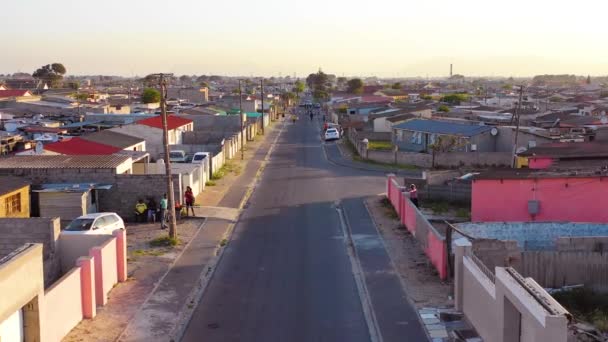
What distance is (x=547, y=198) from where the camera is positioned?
23359 millimetres

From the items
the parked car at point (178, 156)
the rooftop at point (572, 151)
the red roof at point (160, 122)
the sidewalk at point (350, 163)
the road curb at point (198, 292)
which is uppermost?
the red roof at point (160, 122)

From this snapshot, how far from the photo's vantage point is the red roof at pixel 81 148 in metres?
33.7

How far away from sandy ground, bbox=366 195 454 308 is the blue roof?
1890cm

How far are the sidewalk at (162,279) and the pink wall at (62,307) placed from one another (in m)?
0.25

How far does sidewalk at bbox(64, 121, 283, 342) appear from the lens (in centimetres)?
1484

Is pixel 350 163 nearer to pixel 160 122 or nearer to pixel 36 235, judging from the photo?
pixel 160 122

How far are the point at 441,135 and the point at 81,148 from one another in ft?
74.5

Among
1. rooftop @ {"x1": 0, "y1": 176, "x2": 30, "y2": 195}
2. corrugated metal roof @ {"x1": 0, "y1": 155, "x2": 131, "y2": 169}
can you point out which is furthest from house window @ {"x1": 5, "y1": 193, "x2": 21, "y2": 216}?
corrugated metal roof @ {"x1": 0, "y1": 155, "x2": 131, "y2": 169}

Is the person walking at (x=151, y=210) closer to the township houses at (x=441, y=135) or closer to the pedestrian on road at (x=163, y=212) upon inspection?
the pedestrian on road at (x=163, y=212)

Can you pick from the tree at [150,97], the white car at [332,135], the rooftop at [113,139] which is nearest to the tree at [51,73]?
the tree at [150,97]

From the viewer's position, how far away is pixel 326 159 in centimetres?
4709

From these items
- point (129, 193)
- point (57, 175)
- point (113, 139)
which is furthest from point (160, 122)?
point (129, 193)

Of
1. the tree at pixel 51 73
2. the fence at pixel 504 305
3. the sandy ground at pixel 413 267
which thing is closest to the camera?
the fence at pixel 504 305

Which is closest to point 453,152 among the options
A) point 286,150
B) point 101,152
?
point 286,150
